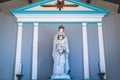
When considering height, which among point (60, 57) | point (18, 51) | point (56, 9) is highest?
point (56, 9)

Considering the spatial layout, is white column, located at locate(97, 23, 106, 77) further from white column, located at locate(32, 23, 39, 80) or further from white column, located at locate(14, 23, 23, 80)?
white column, located at locate(14, 23, 23, 80)

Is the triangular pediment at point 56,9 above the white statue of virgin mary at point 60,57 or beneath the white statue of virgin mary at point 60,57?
above

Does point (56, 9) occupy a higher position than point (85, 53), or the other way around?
point (56, 9)

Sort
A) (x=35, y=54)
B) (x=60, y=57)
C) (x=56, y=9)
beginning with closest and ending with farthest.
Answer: (x=60, y=57)
(x=35, y=54)
(x=56, y=9)

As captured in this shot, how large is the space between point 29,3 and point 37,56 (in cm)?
138

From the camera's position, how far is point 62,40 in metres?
4.45

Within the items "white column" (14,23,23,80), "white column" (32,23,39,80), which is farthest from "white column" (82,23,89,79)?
"white column" (14,23,23,80)

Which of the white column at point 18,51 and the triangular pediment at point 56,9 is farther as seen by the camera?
the triangular pediment at point 56,9

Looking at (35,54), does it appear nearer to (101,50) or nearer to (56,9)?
(56,9)

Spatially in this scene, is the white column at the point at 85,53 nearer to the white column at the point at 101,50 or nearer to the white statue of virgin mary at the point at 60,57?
the white column at the point at 101,50

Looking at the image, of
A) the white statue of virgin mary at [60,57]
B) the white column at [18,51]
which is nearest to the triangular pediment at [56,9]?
the white column at [18,51]

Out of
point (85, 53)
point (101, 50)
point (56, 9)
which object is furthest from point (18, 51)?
point (101, 50)

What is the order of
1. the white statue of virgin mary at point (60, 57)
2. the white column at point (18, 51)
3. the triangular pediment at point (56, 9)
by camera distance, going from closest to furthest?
the white statue of virgin mary at point (60, 57), the white column at point (18, 51), the triangular pediment at point (56, 9)

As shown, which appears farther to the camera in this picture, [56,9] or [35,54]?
[56,9]
